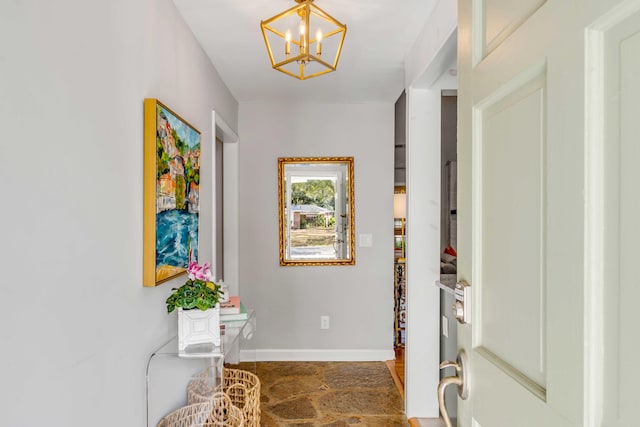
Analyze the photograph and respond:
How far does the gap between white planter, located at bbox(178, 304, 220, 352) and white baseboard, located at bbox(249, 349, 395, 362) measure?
2.29 meters

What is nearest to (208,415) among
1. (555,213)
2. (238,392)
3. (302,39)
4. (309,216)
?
(238,392)

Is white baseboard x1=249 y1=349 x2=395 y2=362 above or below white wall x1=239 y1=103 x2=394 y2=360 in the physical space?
below

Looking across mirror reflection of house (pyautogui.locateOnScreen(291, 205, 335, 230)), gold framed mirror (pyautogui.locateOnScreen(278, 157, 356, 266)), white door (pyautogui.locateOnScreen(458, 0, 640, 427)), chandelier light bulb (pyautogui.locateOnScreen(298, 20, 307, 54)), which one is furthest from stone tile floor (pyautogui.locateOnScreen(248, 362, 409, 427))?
chandelier light bulb (pyautogui.locateOnScreen(298, 20, 307, 54))

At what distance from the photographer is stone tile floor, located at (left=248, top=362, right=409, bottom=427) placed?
8.82 ft

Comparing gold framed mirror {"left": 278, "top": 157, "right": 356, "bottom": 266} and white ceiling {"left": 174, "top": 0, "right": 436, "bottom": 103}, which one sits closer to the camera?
white ceiling {"left": 174, "top": 0, "right": 436, "bottom": 103}

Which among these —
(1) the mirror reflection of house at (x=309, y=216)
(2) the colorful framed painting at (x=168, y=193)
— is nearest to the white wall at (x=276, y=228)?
(1) the mirror reflection of house at (x=309, y=216)

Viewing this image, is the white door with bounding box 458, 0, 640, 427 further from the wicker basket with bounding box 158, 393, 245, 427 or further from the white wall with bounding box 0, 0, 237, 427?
the wicker basket with bounding box 158, 393, 245, 427

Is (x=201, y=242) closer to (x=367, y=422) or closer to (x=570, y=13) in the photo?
(x=367, y=422)

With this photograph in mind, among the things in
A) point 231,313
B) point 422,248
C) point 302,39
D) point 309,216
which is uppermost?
point 302,39

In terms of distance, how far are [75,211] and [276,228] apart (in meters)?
2.70

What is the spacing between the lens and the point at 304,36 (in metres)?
1.87

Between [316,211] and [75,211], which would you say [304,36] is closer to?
[75,211]

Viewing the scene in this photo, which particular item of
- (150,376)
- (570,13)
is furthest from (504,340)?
(150,376)

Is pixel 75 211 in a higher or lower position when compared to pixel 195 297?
higher
